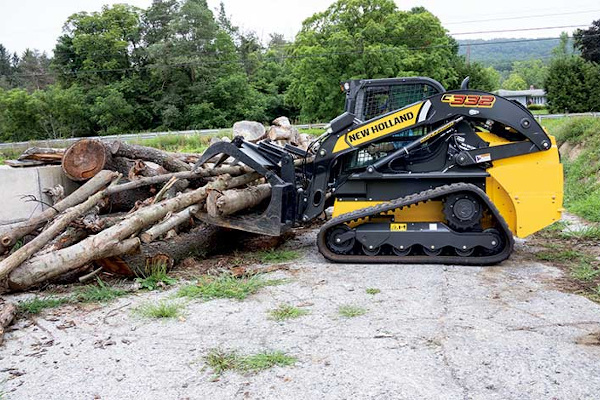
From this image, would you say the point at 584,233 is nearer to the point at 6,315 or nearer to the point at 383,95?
the point at 383,95

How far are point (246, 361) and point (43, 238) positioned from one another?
2.94m

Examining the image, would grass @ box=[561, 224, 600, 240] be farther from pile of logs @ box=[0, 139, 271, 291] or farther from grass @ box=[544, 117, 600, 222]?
pile of logs @ box=[0, 139, 271, 291]

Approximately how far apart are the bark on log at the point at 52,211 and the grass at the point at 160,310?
2.01 m

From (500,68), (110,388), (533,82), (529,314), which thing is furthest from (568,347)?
(500,68)

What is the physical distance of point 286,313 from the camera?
5117 millimetres

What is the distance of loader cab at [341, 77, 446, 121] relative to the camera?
7.40 meters

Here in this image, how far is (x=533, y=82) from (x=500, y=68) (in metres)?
37.8

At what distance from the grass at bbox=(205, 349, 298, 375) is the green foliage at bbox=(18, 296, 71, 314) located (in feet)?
6.78

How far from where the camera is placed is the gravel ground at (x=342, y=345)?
3.68m

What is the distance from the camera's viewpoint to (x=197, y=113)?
159 ft

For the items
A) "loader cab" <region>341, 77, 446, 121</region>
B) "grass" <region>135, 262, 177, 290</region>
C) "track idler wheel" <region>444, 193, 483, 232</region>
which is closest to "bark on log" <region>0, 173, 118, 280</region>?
"grass" <region>135, 262, 177, 290</region>

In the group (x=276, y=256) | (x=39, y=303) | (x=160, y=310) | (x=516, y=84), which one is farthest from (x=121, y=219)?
(x=516, y=84)

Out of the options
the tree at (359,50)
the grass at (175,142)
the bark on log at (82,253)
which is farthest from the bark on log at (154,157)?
the tree at (359,50)

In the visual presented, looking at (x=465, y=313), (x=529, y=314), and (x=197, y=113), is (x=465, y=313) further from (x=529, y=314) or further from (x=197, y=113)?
(x=197, y=113)
